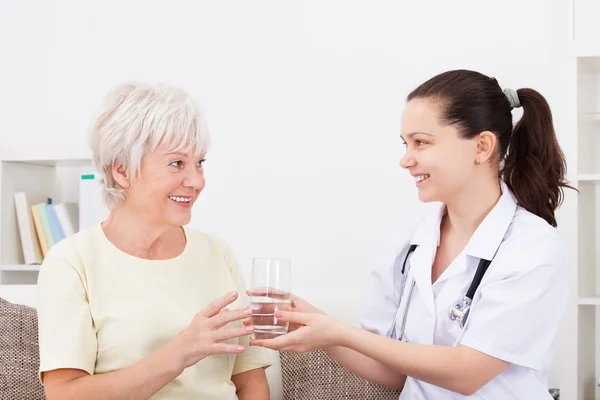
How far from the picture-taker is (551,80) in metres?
3.20

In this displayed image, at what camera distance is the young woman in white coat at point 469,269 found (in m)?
1.79

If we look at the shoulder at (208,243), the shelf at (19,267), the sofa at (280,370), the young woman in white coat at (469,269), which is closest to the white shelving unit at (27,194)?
the shelf at (19,267)

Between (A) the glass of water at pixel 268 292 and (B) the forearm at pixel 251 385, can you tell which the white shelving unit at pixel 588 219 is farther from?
(A) the glass of water at pixel 268 292

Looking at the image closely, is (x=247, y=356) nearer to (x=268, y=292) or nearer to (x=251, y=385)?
(x=251, y=385)

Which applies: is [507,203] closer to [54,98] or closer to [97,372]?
[97,372]

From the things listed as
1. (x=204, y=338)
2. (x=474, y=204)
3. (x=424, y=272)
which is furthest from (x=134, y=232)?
(x=474, y=204)

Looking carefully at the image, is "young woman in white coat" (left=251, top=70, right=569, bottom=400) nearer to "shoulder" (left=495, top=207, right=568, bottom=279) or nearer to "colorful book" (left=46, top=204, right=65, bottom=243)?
"shoulder" (left=495, top=207, right=568, bottom=279)

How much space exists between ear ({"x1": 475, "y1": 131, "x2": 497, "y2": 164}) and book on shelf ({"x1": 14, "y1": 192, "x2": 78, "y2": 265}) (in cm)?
228

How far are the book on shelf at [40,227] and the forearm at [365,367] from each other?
6.48ft

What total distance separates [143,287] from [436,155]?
2.57 feet

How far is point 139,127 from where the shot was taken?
70.7 inches

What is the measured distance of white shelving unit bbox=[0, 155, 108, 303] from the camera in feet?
11.6

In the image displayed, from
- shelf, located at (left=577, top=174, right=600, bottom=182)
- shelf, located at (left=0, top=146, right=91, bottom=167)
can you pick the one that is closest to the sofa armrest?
shelf, located at (left=577, top=174, right=600, bottom=182)

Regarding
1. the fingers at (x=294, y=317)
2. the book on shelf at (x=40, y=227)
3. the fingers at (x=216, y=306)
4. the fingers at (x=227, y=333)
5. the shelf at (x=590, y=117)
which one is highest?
the shelf at (x=590, y=117)
